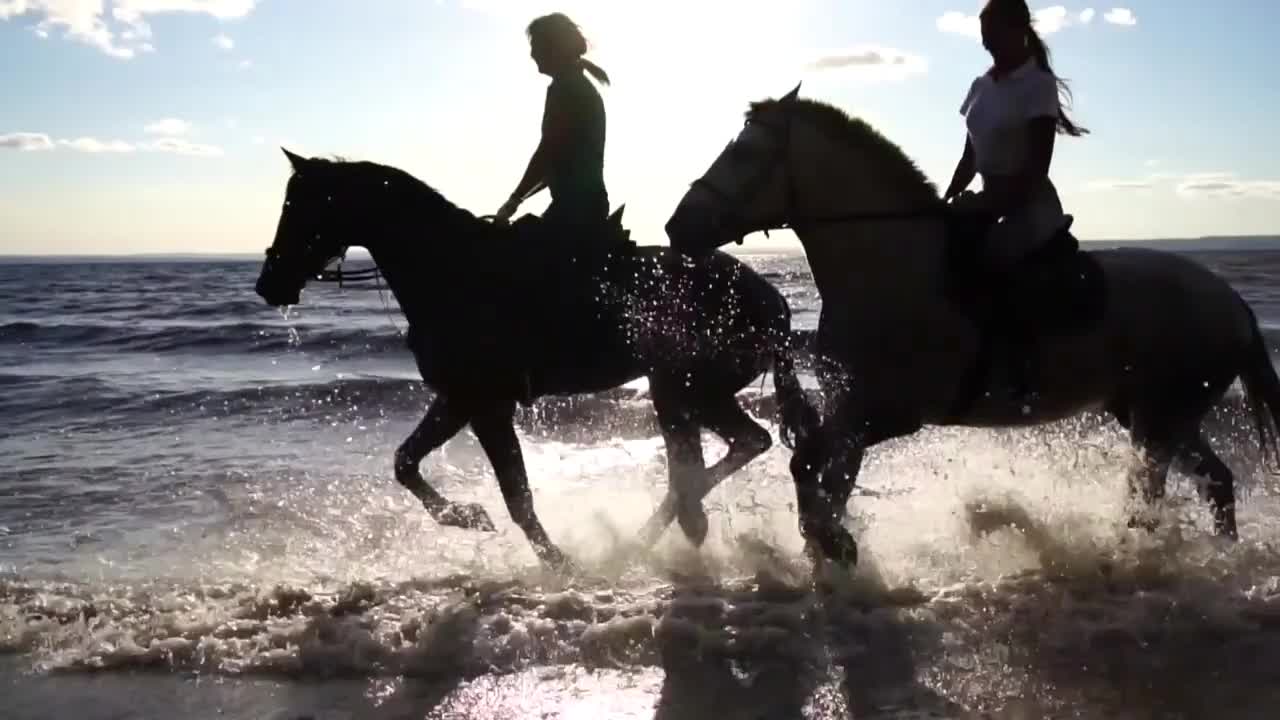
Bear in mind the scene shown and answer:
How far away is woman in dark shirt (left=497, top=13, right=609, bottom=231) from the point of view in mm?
6562

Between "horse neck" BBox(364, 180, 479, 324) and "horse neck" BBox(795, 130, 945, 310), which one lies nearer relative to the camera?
"horse neck" BBox(795, 130, 945, 310)

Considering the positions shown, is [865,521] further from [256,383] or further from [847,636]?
[256,383]

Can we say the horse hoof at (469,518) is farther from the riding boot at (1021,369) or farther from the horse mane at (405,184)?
the riding boot at (1021,369)

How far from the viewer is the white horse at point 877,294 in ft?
18.1

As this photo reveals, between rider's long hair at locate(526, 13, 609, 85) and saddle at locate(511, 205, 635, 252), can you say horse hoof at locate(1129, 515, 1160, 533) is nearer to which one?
saddle at locate(511, 205, 635, 252)

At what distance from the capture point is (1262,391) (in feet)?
21.0

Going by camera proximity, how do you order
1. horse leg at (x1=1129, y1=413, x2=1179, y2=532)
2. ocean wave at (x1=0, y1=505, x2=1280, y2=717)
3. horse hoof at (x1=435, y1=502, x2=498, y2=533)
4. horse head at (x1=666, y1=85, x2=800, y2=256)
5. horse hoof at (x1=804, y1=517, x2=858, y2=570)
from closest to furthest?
ocean wave at (x1=0, y1=505, x2=1280, y2=717) < horse head at (x1=666, y1=85, x2=800, y2=256) < horse hoof at (x1=804, y1=517, x2=858, y2=570) < horse leg at (x1=1129, y1=413, x2=1179, y2=532) < horse hoof at (x1=435, y1=502, x2=498, y2=533)

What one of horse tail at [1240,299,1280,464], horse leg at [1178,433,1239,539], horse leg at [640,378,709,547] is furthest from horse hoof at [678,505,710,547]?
horse tail at [1240,299,1280,464]

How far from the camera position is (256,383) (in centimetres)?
1917

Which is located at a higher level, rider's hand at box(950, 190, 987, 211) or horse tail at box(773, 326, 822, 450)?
rider's hand at box(950, 190, 987, 211)

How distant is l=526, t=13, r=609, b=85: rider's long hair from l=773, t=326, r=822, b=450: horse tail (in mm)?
2090

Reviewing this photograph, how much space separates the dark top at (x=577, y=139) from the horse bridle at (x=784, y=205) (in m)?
1.35

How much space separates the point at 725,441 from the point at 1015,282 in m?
2.17

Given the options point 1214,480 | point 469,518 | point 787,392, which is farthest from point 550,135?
point 1214,480
